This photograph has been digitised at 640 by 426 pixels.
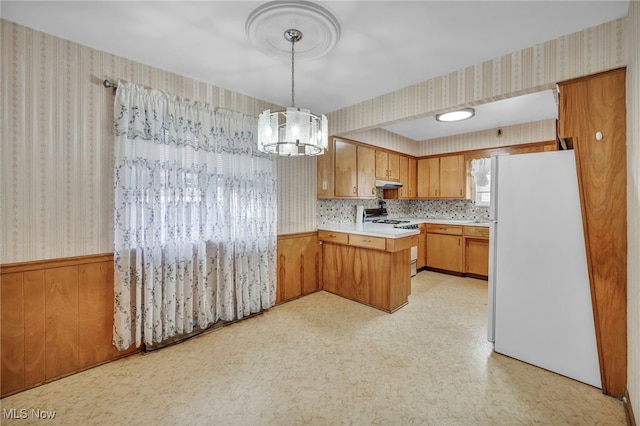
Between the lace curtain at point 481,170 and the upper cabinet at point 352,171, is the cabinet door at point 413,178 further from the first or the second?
the upper cabinet at point 352,171

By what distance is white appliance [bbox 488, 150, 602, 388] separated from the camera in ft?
6.43

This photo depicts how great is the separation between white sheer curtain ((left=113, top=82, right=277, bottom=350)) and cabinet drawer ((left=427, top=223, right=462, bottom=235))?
3160 mm

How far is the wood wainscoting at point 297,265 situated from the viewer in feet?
11.3

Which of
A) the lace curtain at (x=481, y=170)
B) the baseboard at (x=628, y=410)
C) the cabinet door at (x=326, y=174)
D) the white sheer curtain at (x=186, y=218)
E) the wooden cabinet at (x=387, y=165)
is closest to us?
the baseboard at (x=628, y=410)

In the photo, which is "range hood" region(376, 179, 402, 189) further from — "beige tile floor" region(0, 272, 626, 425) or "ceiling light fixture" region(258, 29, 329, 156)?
"ceiling light fixture" region(258, 29, 329, 156)

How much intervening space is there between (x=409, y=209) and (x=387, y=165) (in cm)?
Result: 168

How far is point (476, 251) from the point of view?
447 centimetres

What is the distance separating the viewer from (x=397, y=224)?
177 inches

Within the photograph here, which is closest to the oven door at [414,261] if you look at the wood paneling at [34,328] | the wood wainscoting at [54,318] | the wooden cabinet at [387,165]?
the wooden cabinet at [387,165]

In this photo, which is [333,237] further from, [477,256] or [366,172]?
[477,256]

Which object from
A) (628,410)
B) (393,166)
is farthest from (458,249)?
(628,410)

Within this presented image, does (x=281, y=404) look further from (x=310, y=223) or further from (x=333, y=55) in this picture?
(x=333, y=55)

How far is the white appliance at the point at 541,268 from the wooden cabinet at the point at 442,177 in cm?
263

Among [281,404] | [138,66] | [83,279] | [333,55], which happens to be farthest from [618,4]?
[83,279]
